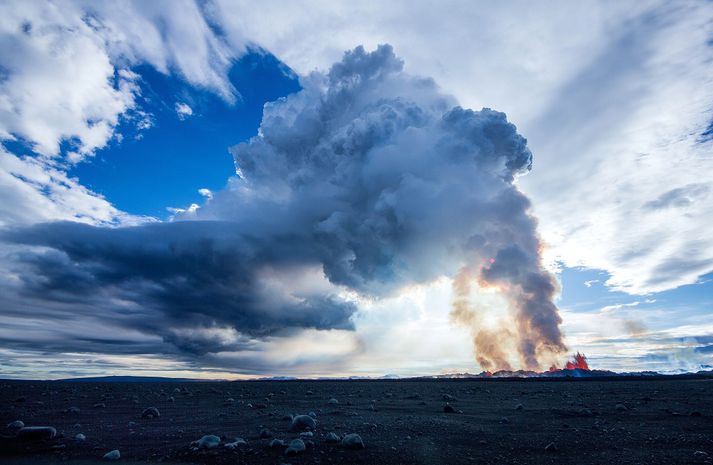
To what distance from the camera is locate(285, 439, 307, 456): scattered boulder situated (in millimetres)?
11826

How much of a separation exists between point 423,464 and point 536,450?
4328 mm

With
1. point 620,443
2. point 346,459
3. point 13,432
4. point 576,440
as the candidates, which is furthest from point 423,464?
point 13,432

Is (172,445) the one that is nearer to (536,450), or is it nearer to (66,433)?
(66,433)

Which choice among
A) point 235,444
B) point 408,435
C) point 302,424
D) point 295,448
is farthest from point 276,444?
point 408,435

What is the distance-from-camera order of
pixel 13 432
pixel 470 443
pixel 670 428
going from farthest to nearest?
pixel 670 428
pixel 13 432
pixel 470 443

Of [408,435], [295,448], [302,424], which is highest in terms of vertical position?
[302,424]

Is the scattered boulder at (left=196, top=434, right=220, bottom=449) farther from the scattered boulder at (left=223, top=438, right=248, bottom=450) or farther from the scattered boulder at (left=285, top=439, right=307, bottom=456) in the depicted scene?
the scattered boulder at (left=285, top=439, right=307, bottom=456)

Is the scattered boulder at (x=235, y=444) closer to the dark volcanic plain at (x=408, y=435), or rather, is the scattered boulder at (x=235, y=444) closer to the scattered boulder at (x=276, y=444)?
the dark volcanic plain at (x=408, y=435)

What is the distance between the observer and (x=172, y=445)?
43.9 ft

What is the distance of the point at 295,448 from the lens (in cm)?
1201

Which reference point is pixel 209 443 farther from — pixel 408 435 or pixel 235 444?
pixel 408 435

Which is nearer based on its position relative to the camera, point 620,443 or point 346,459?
point 346,459

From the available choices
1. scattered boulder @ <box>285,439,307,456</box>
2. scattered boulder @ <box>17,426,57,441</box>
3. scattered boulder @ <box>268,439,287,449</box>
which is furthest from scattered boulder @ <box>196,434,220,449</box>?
scattered boulder @ <box>17,426,57,441</box>

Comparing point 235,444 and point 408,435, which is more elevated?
point 408,435
